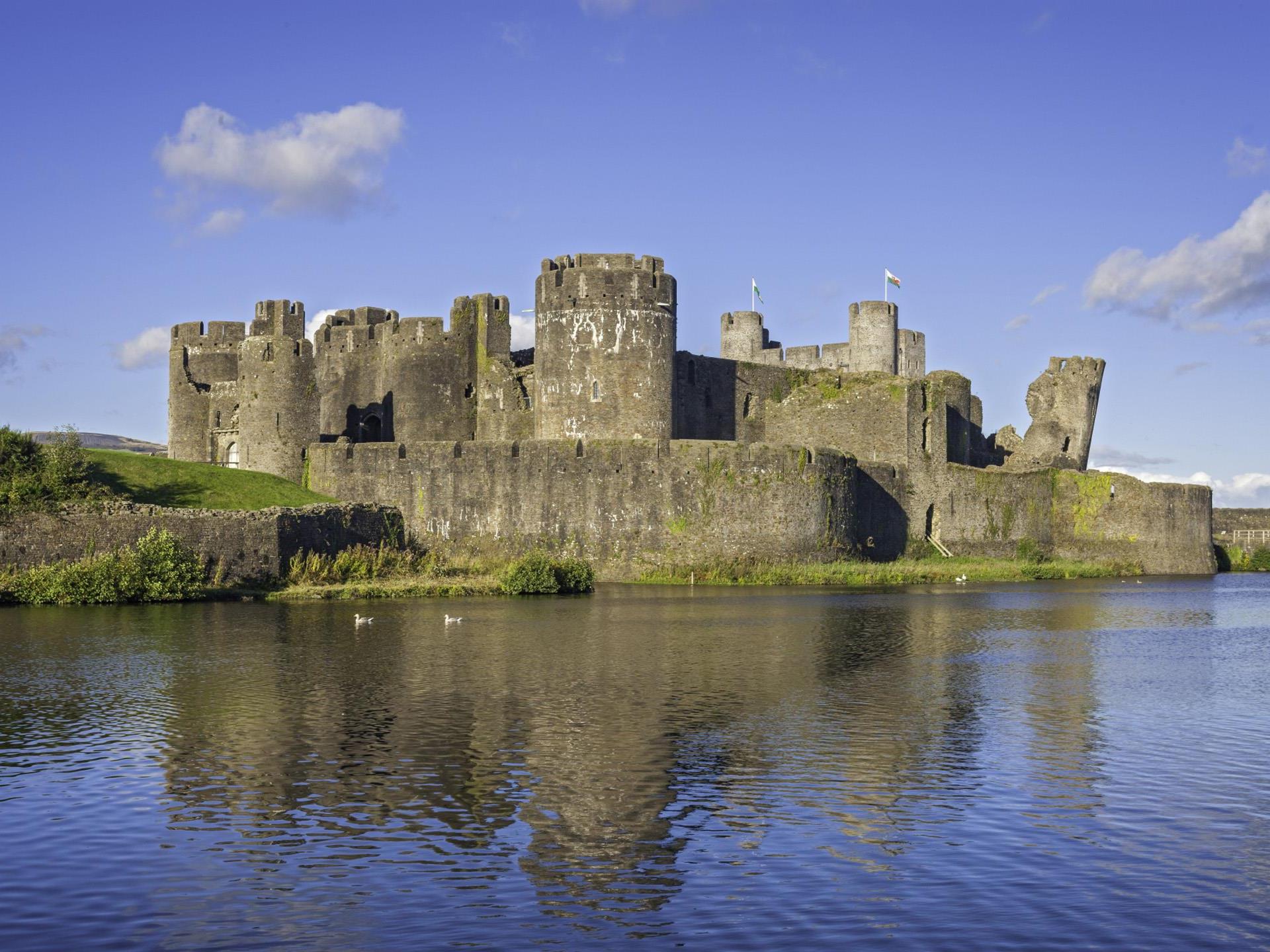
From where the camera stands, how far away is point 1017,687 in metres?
19.3

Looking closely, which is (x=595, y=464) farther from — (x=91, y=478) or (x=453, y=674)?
(x=453, y=674)

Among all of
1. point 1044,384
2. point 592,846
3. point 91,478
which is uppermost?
point 1044,384

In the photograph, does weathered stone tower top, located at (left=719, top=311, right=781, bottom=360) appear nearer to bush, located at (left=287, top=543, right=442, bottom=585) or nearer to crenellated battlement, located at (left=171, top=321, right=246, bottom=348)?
crenellated battlement, located at (left=171, top=321, right=246, bottom=348)

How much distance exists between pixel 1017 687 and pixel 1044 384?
1649 inches

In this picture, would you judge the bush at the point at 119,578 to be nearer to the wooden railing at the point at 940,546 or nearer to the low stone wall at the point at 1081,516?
the wooden railing at the point at 940,546

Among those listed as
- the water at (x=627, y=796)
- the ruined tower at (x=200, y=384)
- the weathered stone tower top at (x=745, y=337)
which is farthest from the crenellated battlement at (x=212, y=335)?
the water at (x=627, y=796)

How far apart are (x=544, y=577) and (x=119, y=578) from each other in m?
10.7

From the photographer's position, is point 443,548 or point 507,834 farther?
→ point 443,548

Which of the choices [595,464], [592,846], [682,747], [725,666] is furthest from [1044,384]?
[592,846]

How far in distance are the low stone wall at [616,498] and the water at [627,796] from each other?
1990cm

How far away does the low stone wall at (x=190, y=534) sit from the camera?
3309 cm

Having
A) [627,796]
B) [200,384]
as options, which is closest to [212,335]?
[200,384]

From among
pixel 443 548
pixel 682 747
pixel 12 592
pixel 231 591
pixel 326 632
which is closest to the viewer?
pixel 682 747

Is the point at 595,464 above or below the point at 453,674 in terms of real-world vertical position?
above
